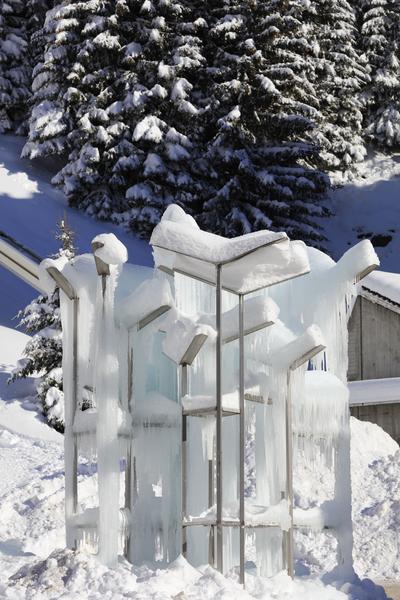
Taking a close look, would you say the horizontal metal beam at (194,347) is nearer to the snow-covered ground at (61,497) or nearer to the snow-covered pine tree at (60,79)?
the snow-covered ground at (61,497)

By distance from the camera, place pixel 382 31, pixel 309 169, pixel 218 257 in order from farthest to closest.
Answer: pixel 382 31
pixel 309 169
pixel 218 257

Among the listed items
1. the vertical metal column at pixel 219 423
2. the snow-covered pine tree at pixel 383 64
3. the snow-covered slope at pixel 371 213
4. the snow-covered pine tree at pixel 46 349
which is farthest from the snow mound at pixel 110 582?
the snow-covered pine tree at pixel 383 64

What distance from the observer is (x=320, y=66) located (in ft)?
108

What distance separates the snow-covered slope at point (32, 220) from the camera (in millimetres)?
26672

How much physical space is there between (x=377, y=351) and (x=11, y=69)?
68.9 feet

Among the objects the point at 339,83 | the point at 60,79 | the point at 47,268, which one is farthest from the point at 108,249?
the point at 339,83

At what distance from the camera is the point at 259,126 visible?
30.2 m

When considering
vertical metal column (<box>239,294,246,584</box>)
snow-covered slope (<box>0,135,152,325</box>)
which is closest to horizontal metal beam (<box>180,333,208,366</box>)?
vertical metal column (<box>239,294,246,584</box>)

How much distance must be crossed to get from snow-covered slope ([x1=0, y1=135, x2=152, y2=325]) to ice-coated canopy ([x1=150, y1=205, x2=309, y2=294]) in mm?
16050

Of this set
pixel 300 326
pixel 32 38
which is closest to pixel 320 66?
pixel 32 38

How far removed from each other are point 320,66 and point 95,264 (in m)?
24.0

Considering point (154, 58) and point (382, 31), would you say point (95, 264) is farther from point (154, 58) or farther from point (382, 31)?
point (382, 31)

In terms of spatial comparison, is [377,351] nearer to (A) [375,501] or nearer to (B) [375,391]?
(B) [375,391]

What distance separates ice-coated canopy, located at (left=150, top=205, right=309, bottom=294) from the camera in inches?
371
